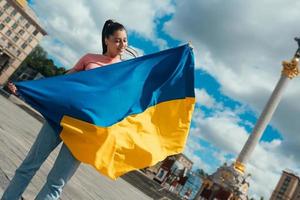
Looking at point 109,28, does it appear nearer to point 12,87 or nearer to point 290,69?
point 12,87

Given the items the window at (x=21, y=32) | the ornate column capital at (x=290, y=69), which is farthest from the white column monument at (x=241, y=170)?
the window at (x=21, y=32)

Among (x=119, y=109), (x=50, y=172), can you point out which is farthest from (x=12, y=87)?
(x=119, y=109)

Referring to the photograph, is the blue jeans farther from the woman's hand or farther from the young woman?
the woman's hand

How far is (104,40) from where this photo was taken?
4.71 m

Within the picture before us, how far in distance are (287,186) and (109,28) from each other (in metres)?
184

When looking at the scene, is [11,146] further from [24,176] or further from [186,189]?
[186,189]

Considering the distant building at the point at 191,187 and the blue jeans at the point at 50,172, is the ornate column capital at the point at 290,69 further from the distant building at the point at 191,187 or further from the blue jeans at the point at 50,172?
the blue jeans at the point at 50,172

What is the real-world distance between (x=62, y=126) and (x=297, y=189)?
589 feet

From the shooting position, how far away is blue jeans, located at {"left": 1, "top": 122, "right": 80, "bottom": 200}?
417cm

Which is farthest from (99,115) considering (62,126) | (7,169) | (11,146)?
(11,146)

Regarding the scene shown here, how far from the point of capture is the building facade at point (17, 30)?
105 meters

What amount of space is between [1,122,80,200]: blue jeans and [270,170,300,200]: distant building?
179m

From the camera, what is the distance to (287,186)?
17738 centimetres

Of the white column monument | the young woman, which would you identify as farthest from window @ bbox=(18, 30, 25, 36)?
the young woman
